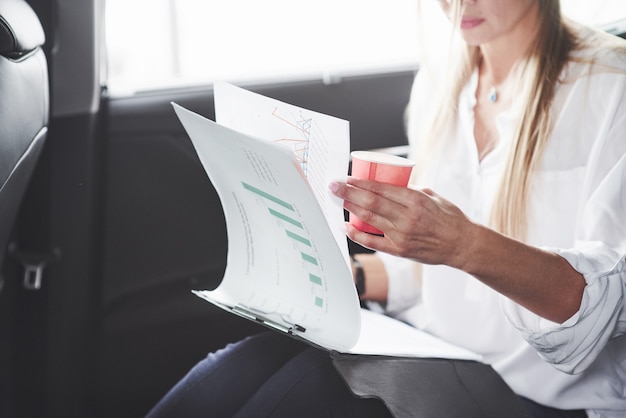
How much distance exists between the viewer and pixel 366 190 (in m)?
0.80

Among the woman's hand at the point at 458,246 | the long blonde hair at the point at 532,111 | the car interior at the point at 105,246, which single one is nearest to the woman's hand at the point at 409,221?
the woman's hand at the point at 458,246

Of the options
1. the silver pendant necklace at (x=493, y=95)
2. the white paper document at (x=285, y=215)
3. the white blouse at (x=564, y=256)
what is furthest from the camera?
the silver pendant necklace at (x=493, y=95)

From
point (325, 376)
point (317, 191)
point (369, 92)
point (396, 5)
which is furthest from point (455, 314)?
point (396, 5)

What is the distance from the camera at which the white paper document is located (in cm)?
→ 79

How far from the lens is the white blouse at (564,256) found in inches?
35.5

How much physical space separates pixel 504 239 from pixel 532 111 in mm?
304

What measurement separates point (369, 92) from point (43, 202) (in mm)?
791

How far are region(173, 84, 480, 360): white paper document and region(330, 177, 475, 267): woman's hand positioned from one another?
1.8 inches

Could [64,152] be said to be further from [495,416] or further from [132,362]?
[495,416]

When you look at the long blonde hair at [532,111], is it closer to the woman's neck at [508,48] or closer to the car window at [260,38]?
the woman's neck at [508,48]

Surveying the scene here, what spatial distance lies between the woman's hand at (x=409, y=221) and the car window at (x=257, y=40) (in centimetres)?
83

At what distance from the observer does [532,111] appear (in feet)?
3.51

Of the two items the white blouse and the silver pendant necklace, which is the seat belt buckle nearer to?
the white blouse

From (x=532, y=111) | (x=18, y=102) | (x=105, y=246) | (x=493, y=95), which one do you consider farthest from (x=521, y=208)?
(x=105, y=246)
